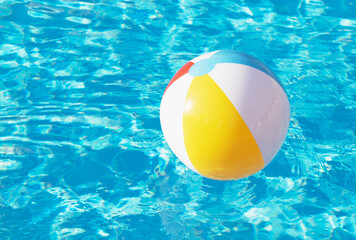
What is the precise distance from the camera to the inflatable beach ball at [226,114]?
3084 mm

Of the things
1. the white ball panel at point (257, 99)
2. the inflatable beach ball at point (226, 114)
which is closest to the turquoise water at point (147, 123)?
the inflatable beach ball at point (226, 114)

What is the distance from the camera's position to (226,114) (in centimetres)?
307

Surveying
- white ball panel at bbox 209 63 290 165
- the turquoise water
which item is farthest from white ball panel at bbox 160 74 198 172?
the turquoise water

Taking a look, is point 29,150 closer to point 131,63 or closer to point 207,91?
point 131,63

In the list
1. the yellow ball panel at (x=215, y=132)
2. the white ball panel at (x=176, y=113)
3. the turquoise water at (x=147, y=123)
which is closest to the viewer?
the yellow ball panel at (x=215, y=132)

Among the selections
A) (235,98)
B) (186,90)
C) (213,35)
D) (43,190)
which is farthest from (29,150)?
(213,35)

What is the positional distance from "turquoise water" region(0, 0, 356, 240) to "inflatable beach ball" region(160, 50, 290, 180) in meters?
0.78

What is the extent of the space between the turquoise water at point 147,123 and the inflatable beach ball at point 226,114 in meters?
0.78

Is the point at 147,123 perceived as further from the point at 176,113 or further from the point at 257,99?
the point at 257,99

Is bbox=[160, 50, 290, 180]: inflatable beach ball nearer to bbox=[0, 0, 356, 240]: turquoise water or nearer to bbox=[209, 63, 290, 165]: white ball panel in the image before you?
bbox=[209, 63, 290, 165]: white ball panel

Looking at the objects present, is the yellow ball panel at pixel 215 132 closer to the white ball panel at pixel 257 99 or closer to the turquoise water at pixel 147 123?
the white ball panel at pixel 257 99

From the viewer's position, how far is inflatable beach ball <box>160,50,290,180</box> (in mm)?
3084

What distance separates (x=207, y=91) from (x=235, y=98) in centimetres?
19

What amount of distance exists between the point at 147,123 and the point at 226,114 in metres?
1.85
